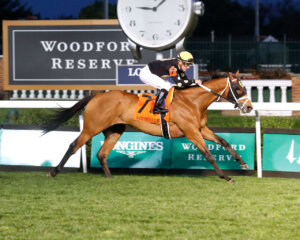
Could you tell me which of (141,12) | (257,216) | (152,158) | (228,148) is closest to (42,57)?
(141,12)

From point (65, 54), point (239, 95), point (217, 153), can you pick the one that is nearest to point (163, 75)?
point (239, 95)

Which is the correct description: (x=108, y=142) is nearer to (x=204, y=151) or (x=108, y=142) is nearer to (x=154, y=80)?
(x=154, y=80)

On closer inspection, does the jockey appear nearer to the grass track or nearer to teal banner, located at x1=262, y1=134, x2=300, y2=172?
the grass track

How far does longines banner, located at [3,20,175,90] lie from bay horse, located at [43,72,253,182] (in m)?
1.15

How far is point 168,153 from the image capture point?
31.2ft

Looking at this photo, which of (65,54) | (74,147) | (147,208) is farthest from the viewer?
(65,54)

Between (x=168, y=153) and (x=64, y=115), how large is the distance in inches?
57.9

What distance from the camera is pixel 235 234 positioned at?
5801 mm

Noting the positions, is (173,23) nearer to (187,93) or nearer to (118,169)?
(187,93)

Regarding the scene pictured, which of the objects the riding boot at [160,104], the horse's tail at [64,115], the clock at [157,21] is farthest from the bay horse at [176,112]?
the clock at [157,21]

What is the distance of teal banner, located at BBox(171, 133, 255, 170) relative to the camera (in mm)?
9320

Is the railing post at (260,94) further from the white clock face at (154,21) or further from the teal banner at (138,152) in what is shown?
the teal banner at (138,152)

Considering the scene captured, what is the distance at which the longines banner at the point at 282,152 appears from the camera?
904 cm

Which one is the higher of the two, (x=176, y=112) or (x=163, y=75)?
(x=163, y=75)
